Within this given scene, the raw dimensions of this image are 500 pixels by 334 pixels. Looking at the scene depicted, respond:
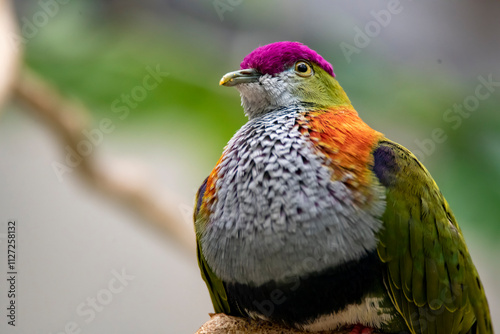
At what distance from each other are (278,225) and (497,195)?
249cm

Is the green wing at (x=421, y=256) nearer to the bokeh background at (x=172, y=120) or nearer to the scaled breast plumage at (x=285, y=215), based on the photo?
the scaled breast plumage at (x=285, y=215)

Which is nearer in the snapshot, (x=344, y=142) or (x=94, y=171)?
(x=344, y=142)

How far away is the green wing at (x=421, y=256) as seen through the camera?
1.62 meters

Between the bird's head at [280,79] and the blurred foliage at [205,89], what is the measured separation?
5.62 ft

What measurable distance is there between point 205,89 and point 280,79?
6.41ft

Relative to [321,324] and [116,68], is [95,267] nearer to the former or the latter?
[116,68]

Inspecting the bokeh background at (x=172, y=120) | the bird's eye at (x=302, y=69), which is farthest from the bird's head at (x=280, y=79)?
the bokeh background at (x=172, y=120)

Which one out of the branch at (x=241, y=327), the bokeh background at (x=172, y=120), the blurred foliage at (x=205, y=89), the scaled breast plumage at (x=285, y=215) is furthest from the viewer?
the blurred foliage at (x=205, y=89)

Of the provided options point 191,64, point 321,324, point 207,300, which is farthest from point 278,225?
point 191,64

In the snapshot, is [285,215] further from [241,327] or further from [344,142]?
[241,327]

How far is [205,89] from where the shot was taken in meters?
3.78

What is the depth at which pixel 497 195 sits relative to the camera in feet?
11.2

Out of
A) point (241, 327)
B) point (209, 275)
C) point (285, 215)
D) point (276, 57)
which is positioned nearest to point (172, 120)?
point (276, 57)

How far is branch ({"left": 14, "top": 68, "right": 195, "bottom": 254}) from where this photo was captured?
3.56m
